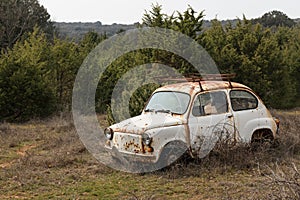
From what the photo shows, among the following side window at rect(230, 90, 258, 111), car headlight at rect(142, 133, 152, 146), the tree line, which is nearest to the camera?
car headlight at rect(142, 133, 152, 146)

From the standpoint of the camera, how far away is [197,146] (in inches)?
344

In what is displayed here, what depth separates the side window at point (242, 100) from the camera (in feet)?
31.4

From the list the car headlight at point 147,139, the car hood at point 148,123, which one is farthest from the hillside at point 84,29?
the car headlight at point 147,139

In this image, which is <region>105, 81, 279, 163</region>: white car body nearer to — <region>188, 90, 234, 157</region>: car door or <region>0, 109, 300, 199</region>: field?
<region>188, 90, 234, 157</region>: car door

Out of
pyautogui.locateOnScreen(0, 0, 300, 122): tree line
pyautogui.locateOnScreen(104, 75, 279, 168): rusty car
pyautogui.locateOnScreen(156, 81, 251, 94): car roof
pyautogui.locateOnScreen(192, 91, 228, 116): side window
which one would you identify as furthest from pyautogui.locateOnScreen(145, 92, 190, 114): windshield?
pyautogui.locateOnScreen(0, 0, 300, 122): tree line

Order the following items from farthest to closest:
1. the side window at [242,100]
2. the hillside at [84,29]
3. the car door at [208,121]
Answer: the hillside at [84,29]
the side window at [242,100]
the car door at [208,121]

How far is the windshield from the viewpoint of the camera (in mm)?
9141

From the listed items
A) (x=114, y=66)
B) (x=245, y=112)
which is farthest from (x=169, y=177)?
(x=114, y=66)

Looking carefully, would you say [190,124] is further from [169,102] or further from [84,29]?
[84,29]

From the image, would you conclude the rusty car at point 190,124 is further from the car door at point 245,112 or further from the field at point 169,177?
the field at point 169,177

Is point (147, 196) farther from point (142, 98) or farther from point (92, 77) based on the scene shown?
point (92, 77)

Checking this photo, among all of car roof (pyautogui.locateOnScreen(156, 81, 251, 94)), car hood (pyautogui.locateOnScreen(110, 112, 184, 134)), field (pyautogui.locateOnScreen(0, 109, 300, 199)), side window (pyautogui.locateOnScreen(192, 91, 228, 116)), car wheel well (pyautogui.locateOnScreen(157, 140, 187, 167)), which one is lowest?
field (pyautogui.locateOnScreen(0, 109, 300, 199))

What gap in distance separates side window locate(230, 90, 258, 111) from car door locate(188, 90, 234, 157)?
8.3 inches

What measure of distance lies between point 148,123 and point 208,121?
4.15ft
